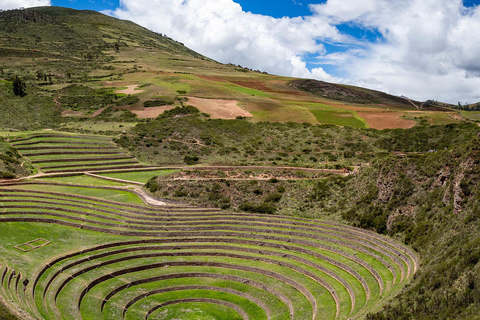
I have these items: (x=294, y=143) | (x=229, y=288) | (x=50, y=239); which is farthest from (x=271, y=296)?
(x=294, y=143)

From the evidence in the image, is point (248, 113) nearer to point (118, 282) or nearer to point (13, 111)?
point (13, 111)

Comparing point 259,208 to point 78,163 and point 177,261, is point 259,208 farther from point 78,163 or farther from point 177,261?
point 78,163

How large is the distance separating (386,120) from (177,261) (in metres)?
61.9

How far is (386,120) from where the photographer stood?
78.8 metres

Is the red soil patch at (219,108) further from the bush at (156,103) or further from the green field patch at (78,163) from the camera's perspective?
the green field patch at (78,163)

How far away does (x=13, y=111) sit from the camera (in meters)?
80.9

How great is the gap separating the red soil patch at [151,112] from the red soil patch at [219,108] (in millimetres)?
6746

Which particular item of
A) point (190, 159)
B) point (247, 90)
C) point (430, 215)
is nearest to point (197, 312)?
point (430, 215)

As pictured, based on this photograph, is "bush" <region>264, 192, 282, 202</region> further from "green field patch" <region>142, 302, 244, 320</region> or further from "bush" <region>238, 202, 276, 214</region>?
"green field patch" <region>142, 302, 244, 320</region>

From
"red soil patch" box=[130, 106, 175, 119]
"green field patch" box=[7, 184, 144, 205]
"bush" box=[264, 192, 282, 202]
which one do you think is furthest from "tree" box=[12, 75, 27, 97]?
"bush" box=[264, 192, 282, 202]

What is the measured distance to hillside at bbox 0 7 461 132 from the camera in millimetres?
82438

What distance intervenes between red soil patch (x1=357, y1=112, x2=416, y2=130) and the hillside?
184mm

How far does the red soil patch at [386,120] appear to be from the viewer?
74.8m

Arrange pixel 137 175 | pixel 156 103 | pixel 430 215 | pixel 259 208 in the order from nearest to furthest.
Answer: pixel 430 215 → pixel 259 208 → pixel 137 175 → pixel 156 103
